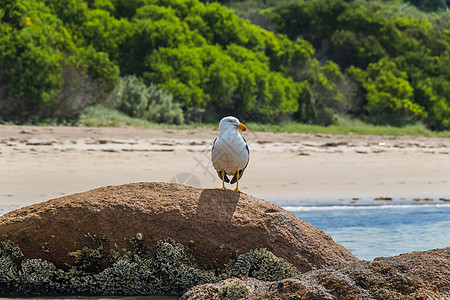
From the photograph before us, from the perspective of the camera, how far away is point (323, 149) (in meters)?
15.9

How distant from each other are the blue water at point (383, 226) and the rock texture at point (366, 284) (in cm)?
350

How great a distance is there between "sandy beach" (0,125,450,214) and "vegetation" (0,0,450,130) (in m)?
2.89

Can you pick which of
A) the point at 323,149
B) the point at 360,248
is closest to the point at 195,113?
the point at 323,149

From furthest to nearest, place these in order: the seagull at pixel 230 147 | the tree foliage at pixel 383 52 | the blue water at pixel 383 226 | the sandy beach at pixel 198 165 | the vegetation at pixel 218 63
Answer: the tree foliage at pixel 383 52, the vegetation at pixel 218 63, the sandy beach at pixel 198 165, the blue water at pixel 383 226, the seagull at pixel 230 147

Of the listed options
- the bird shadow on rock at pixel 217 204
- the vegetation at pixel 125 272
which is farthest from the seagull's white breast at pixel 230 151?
the vegetation at pixel 125 272

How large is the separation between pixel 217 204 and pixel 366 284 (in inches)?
60.9

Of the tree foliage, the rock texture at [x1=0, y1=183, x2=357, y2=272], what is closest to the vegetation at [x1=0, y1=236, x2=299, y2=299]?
the rock texture at [x1=0, y1=183, x2=357, y2=272]

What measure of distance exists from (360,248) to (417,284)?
4.27 meters

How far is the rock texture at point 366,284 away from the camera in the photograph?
3.33 m

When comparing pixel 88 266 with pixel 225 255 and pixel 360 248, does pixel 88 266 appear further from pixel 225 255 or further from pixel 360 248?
pixel 360 248

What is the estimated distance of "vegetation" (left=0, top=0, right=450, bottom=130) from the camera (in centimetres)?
1831

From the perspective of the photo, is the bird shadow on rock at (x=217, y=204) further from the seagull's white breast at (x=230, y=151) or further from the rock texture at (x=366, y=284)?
the rock texture at (x=366, y=284)

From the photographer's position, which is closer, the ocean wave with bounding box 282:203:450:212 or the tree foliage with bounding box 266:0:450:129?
the ocean wave with bounding box 282:203:450:212

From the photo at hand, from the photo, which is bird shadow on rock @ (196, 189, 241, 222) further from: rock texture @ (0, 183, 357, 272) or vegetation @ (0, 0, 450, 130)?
vegetation @ (0, 0, 450, 130)
